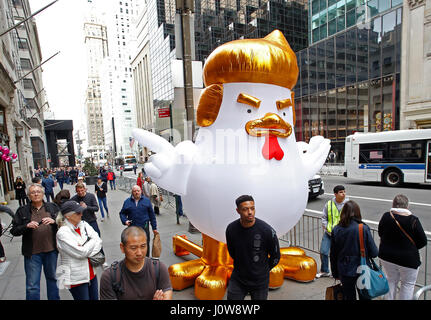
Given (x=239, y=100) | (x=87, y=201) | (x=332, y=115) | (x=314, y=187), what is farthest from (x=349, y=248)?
(x=332, y=115)

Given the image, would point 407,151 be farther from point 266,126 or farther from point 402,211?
point 266,126

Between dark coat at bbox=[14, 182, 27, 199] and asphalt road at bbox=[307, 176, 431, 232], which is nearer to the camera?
asphalt road at bbox=[307, 176, 431, 232]

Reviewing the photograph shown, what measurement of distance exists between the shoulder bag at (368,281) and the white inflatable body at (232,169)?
90cm

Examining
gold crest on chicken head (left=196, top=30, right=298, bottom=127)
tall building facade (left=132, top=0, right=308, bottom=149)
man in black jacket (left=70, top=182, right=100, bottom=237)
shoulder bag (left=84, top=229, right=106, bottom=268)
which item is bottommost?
shoulder bag (left=84, top=229, right=106, bottom=268)

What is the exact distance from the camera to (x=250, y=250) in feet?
7.84

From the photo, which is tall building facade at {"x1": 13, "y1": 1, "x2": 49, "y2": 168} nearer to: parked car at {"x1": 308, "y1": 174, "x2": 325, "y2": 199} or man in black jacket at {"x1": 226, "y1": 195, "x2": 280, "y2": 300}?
parked car at {"x1": 308, "y1": 174, "x2": 325, "y2": 199}

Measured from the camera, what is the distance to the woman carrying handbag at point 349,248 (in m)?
2.62

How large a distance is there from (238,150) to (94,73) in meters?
146

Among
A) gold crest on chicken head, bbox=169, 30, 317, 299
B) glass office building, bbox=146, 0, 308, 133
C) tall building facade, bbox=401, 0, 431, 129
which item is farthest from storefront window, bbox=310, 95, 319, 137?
gold crest on chicken head, bbox=169, 30, 317, 299

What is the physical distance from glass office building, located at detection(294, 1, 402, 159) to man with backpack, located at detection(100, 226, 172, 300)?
24.8 m

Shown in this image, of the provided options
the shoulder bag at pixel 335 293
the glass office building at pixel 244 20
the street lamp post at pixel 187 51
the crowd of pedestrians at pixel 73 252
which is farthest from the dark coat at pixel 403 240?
the glass office building at pixel 244 20

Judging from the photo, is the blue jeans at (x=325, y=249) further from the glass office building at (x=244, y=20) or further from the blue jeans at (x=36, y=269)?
the glass office building at (x=244, y=20)

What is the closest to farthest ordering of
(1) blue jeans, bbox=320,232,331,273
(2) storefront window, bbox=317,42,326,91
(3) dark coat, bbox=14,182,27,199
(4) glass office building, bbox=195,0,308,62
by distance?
(1) blue jeans, bbox=320,232,331,273 < (3) dark coat, bbox=14,182,27,199 < (2) storefront window, bbox=317,42,326,91 < (4) glass office building, bbox=195,0,308,62

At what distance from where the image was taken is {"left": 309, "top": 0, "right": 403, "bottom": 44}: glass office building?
22.4 metres
